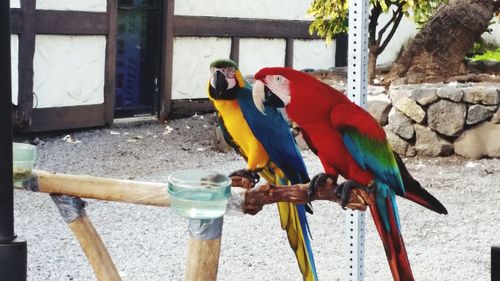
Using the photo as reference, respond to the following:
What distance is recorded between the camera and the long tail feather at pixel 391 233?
1801mm

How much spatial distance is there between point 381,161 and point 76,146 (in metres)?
4.39

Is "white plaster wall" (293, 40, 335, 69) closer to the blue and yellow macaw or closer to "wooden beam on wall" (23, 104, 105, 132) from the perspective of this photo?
"wooden beam on wall" (23, 104, 105, 132)

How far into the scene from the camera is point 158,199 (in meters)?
1.77

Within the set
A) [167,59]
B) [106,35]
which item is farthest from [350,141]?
[167,59]

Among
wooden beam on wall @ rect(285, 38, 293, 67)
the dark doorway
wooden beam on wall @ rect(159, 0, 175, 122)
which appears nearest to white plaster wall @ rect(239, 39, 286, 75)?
wooden beam on wall @ rect(285, 38, 293, 67)

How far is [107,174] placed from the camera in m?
5.32

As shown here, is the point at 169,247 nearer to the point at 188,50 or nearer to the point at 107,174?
the point at 107,174

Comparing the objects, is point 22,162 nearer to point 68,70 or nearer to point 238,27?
point 68,70

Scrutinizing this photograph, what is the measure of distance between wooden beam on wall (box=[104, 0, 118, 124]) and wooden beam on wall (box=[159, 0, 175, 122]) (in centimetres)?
40

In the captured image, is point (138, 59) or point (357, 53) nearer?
point (357, 53)

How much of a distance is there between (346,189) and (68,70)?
466 centimetres

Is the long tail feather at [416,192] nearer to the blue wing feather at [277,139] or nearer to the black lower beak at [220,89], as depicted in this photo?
the blue wing feather at [277,139]

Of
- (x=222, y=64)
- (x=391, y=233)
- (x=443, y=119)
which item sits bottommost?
(x=443, y=119)

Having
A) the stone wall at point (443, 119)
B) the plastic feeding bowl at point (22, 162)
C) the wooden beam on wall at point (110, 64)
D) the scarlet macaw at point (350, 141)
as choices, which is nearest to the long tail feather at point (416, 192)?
the scarlet macaw at point (350, 141)
